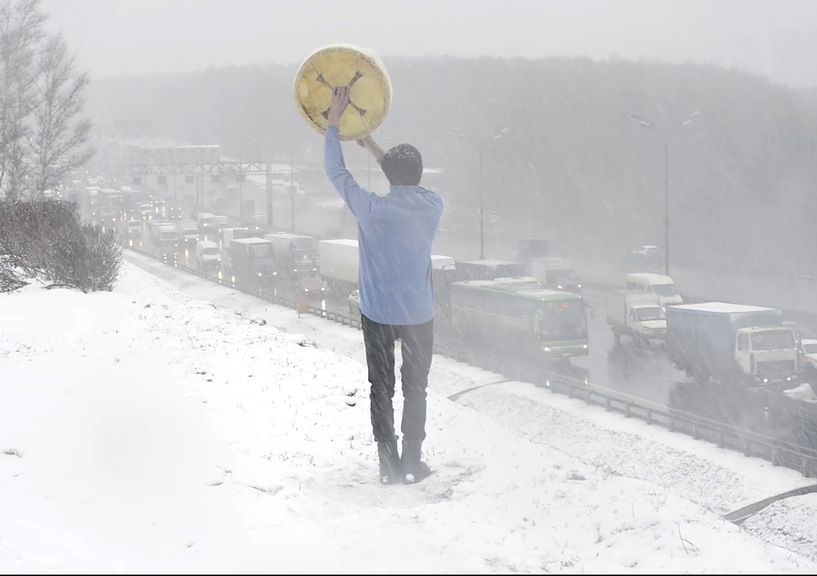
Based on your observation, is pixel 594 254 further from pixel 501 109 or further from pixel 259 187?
pixel 259 187

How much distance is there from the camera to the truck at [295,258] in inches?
2459

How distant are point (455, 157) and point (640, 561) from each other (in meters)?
143

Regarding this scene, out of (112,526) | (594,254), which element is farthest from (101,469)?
(594,254)

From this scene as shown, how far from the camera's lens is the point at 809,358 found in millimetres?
29047

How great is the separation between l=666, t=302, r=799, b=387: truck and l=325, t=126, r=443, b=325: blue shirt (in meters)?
23.1

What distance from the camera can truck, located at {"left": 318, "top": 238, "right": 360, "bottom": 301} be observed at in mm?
53125

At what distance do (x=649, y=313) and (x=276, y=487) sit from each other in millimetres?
32185

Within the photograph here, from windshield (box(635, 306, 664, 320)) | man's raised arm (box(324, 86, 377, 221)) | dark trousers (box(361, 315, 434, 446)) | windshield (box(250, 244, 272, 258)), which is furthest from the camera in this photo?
windshield (box(250, 244, 272, 258))

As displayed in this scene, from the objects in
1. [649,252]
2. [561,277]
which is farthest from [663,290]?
[649,252]

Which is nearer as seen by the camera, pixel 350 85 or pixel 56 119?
pixel 350 85

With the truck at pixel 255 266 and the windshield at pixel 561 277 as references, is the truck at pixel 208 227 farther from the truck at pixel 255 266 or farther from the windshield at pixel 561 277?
the windshield at pixel 561 277

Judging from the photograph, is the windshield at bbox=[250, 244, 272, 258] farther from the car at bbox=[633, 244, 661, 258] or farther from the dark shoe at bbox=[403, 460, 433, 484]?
the dark shoe at bbox=[403, 460, 433, 484]

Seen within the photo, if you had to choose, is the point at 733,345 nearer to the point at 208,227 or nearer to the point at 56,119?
the point at 56,119

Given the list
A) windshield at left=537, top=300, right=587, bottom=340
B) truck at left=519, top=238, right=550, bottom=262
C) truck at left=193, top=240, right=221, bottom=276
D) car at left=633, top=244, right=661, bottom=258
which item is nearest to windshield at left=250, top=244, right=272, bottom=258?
truck at left=193, top=240, right=221, bottom=276
